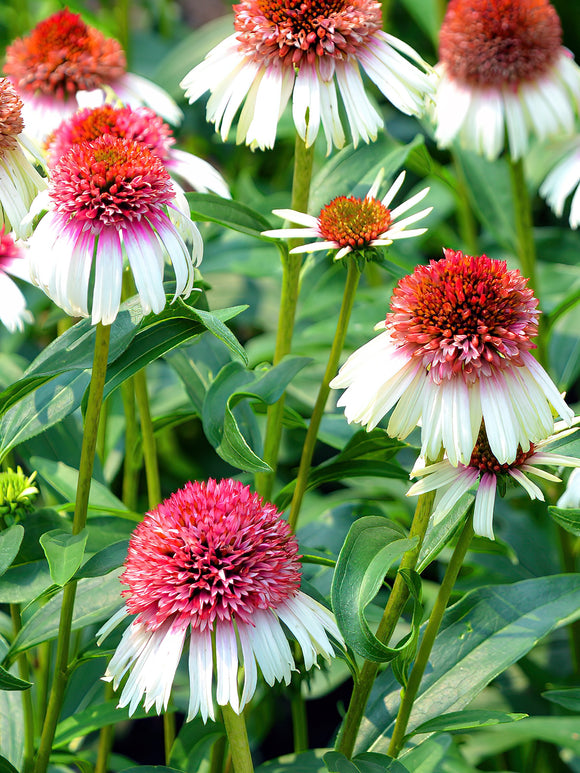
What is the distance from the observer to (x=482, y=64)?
107 centimetres

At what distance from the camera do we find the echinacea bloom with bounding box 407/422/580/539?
0.55 metres

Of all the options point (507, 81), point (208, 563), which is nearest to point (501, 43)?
point (507, 81)

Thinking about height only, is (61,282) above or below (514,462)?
above

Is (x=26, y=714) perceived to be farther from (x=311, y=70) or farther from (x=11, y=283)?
(x=311, y=70)

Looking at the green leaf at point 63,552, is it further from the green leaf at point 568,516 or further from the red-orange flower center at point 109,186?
the green leaf at point 568,516

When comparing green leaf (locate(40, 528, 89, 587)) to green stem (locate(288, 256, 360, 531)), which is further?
green stem (locate(288, 256, 360, 531))

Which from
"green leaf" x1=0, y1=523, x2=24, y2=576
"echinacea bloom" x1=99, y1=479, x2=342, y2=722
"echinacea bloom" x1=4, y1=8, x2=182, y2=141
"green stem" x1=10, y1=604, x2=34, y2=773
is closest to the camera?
"echinacea bloom" x1=99, y1=479, x2=342, y2=722

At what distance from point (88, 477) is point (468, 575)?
674mm

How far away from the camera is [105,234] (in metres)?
0.58

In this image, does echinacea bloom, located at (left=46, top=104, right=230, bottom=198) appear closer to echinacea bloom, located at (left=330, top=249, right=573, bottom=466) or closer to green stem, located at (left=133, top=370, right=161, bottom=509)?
green stem, located at (left=133, top=370, right=161, bottom=509)

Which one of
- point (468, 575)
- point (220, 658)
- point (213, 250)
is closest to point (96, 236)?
point (220, 658)

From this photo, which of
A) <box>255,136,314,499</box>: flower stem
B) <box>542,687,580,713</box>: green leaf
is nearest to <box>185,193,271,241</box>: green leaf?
<box>255,136,314,499</box>: flower stem

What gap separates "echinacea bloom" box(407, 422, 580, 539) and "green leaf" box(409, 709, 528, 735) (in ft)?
0.45

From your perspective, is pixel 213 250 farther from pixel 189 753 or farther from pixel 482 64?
pixel 189 753
